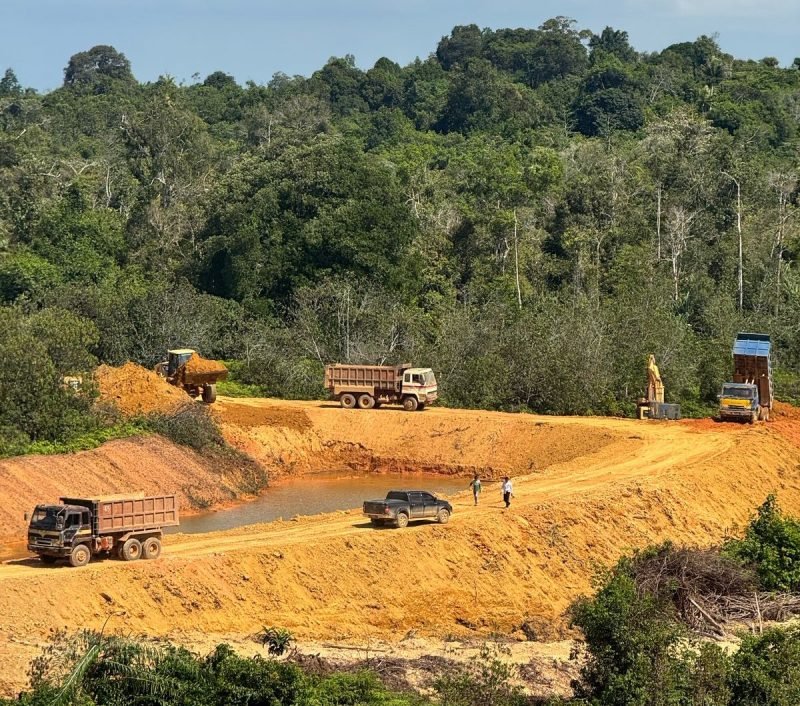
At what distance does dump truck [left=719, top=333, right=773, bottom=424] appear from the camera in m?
59.5

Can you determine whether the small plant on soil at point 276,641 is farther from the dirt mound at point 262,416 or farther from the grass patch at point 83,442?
the dirt mound at point 262,416

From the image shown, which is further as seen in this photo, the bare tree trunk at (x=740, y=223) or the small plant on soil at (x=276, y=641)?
the bare tree trunk at (x=740, y=223)

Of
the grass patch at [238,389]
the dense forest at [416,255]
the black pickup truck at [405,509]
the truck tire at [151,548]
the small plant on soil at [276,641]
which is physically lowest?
the small plant on soil at [276,641]

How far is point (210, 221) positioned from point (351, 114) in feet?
182

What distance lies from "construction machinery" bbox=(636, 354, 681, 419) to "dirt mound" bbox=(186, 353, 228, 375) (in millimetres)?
19009

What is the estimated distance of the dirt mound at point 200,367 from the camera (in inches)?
2485

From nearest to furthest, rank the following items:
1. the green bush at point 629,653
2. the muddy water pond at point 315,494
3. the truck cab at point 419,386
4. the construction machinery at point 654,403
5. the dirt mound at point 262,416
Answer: the green bush at point 629,653 → the muddy water pond at point 315,494 → the dirt mound at point 262,416 → the construction machinery at point 654,403 → the truck cab at point 419,386

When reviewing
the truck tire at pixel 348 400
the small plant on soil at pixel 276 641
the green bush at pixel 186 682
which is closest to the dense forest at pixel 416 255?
the truck tire at pixel 348 400

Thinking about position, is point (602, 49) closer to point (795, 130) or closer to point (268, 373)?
point (795, 130)

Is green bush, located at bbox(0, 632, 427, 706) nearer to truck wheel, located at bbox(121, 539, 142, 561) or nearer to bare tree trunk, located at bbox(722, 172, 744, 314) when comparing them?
A: truck wheel, located at bbox(121, 539, 142, 561)

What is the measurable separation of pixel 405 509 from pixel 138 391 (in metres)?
21.4

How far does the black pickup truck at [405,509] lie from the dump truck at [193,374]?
876 inches

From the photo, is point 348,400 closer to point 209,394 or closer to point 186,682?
point 209,394

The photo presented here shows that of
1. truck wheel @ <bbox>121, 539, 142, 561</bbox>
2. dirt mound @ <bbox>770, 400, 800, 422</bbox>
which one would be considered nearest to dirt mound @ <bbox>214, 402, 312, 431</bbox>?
dirt mound @ <bbox>770, 400, 800, 422</bbox>
